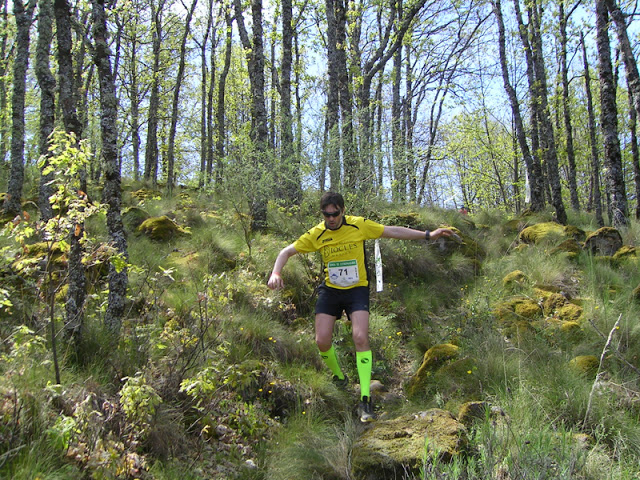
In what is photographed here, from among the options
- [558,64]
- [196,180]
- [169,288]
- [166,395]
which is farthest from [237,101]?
[166,395]

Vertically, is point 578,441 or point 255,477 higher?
point 578,441

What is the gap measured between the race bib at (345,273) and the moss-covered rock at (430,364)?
142 centimetres

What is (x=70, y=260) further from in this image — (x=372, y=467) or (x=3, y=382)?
(x=372, y=467)

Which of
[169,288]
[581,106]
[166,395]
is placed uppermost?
[581,106]

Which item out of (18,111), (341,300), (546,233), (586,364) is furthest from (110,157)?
(546,233)

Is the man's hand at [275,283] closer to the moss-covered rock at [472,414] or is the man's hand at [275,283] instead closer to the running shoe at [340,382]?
the running shoe at [340,382]

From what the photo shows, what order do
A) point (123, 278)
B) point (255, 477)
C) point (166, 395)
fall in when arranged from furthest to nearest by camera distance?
1. point (123, 278)
2. point (166, 395)
3. point (255, 477)

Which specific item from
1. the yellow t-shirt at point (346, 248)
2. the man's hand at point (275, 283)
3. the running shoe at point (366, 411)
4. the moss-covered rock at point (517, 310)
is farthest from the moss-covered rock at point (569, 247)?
the man's hand at point (275, 283)

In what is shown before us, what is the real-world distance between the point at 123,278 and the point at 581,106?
23.4 metres

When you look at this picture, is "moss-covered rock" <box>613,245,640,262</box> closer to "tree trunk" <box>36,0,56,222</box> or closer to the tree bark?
the tree bark

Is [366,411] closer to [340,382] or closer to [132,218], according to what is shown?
[340,382]

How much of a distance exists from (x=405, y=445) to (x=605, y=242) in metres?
7.02

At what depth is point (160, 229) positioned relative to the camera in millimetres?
7359

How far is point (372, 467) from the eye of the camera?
2.89 meters
